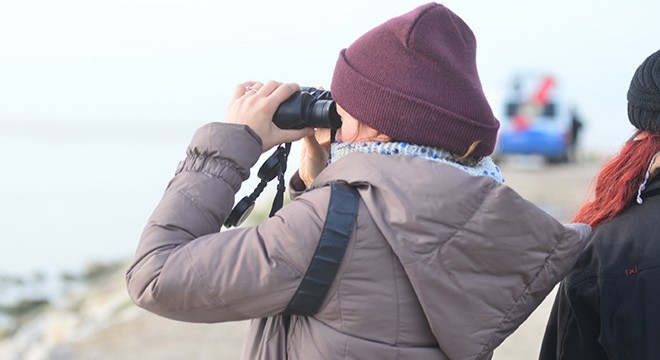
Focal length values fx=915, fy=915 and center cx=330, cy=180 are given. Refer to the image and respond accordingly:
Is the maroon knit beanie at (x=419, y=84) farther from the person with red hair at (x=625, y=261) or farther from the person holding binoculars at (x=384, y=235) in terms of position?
the person with red hair at (x=625, y=261)

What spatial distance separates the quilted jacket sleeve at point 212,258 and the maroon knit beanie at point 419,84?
258 mm

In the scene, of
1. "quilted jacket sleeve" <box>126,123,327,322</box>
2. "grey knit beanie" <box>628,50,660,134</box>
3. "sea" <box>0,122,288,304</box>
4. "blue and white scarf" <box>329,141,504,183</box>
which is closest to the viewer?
"quilted jacket sleeve" <box>126,123,327,322</box>

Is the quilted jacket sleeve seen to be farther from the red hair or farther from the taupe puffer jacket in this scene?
the red hair

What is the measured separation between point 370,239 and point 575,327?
0.91 m

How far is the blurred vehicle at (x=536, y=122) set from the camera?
1786 cm

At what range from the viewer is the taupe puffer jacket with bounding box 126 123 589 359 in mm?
1826

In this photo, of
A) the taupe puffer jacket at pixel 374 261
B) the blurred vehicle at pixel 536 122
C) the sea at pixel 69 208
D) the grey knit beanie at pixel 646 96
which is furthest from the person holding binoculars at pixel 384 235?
the blurred vehicle at pixel 536 122

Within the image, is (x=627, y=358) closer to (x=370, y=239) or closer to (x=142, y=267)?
(x=370, y=239)

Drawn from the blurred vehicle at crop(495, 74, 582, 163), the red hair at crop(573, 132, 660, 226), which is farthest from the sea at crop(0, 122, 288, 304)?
the red hair at crop(573, 132, 660, 226)

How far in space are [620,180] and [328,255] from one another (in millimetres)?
1052

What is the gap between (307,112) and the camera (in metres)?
2.05

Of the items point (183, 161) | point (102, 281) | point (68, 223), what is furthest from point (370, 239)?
point (68, 223)

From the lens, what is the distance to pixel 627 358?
234 cm

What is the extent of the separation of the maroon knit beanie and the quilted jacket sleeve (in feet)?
0.85
